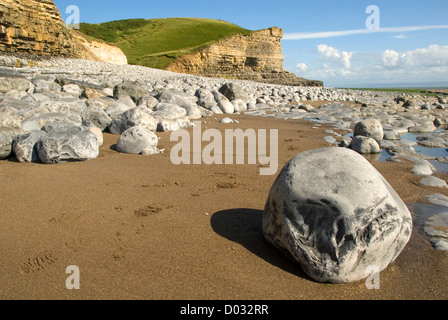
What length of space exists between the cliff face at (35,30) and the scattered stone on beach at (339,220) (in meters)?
20.3

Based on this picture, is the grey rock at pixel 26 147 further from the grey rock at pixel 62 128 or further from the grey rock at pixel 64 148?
the grey rock at pixel 62 128

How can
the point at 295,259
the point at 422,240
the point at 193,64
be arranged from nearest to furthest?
the point at 295,259, the point at 422,240, the point at 193,64

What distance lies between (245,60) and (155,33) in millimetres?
18069

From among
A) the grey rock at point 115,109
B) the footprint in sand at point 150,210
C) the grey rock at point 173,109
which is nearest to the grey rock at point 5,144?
the grey rock at point 115,109

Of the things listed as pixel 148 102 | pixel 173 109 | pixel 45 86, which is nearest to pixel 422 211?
pixel 173 109

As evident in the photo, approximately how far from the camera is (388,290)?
196cm

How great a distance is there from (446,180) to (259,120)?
4.79m

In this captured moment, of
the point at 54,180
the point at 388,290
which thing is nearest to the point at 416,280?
the point at 388,290

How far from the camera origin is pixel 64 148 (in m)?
4.14

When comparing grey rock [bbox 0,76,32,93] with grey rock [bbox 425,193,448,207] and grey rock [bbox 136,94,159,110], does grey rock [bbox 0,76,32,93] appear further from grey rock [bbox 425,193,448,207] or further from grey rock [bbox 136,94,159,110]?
grey rock [bbox 425,193,448,207]

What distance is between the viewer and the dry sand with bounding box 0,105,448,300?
1.94 metres

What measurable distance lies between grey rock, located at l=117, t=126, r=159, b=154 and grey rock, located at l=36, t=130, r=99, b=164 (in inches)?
19.9
